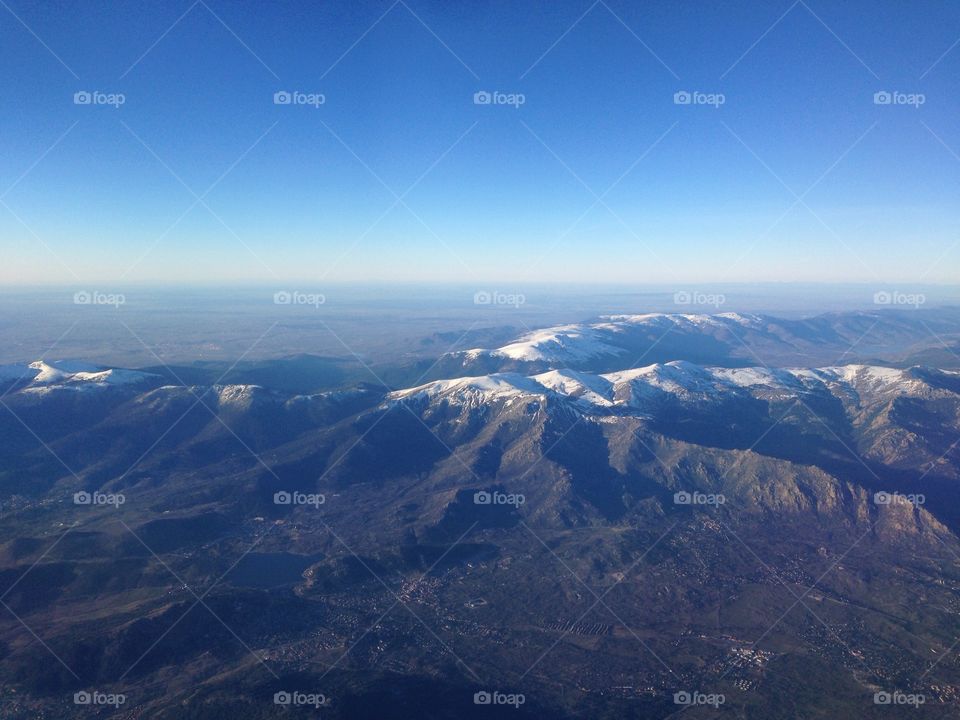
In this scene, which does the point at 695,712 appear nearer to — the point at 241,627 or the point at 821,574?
the point at 821,574

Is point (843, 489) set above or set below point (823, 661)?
above

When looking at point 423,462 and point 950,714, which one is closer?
point 950,714

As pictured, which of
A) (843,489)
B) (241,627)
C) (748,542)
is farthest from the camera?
(843,489)

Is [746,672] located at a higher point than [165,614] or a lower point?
lower

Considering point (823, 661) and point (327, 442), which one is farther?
point (327, 442)

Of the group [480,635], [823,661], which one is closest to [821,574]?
[823,661]

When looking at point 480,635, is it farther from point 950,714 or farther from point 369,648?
point 950,714

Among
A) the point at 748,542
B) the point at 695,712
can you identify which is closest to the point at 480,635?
the point at 695,712

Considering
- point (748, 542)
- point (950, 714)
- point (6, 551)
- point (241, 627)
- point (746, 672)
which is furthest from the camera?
point (748, 542)

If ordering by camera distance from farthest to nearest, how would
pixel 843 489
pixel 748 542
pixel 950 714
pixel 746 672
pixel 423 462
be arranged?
1. pixel 423 462
2. pixel 843 489
3. pixel 748 542
4. pixel 746 672
5. pixel 950 714
